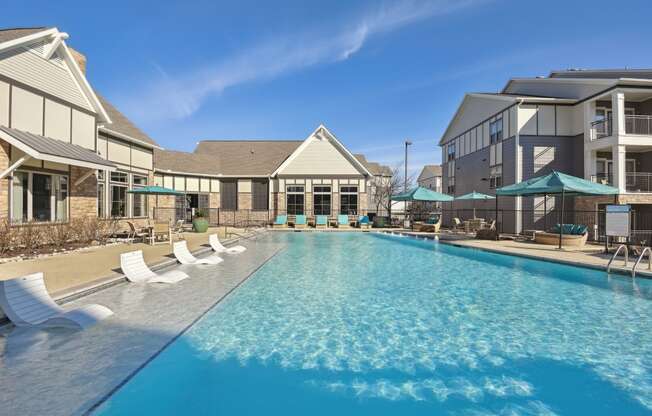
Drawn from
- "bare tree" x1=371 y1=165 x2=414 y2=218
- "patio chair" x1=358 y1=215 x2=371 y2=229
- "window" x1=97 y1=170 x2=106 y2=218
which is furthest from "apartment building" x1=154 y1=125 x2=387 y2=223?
"bare tree" x1=371 y1=165 x2=414 y2=218

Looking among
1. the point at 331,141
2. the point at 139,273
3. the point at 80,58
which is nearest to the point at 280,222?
the point at 331,141

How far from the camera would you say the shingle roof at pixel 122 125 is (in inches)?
696

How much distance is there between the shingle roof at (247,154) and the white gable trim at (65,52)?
508 inches

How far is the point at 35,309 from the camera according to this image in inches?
195

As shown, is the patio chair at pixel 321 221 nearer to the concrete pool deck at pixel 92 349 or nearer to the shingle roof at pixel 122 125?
the shingle roof at pixel 122 125

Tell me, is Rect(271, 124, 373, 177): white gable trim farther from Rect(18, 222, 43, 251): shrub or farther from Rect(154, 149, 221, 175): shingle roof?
Rect(18, 222, 43, 251): shrub

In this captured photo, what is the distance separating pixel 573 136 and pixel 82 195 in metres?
24.6

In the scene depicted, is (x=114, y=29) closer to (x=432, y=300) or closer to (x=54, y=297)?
(x=54, y=297)

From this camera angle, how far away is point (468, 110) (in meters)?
27.4

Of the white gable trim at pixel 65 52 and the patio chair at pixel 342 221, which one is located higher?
the white gable trim at pixel 65 52

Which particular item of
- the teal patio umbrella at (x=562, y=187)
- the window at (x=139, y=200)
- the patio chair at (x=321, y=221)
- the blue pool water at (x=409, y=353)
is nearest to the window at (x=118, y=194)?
the window at (x=139, y=200)

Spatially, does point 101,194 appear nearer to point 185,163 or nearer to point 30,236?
point 30,236

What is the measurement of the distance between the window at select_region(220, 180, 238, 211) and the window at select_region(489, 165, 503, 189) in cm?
1844

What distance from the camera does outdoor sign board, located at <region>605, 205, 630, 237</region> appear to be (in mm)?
11086
